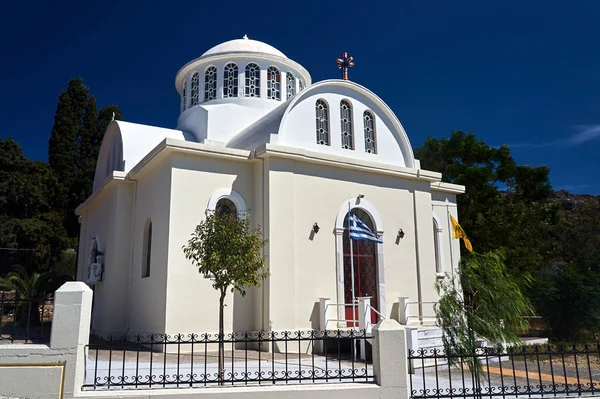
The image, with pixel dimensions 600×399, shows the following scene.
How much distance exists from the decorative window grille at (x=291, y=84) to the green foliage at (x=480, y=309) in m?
11.2

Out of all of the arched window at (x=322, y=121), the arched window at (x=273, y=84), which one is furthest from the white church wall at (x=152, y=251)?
the arched window at (x=273, y=84)

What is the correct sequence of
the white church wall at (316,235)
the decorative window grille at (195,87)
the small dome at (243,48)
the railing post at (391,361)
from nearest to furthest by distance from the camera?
the railing post at (391,361) → the white church wall at (316,235) → the small dome at (243,48) → the decorative window grille at (195,87)

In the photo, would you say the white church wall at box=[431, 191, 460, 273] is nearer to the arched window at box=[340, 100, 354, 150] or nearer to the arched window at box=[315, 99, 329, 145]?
the arched window at box=[340, 100, 354, 150]

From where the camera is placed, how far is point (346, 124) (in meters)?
14.8

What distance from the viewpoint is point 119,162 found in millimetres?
15938

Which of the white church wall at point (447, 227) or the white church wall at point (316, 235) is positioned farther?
the white church wall at point (447, 227)

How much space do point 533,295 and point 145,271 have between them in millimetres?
14591

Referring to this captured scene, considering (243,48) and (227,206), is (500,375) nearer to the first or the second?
(227,206)

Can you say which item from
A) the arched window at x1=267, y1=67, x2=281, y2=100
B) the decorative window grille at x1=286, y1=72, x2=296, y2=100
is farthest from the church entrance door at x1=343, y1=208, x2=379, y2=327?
the decorative window grille at x1=286, y1=72, x2=296, y2=100

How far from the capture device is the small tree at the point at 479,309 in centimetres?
771

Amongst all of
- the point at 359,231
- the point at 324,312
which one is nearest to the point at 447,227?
the point at 359,231

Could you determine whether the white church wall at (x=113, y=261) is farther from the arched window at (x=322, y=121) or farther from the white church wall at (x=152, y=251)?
A: the arched window at (x=322, y=121)

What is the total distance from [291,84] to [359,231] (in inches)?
273

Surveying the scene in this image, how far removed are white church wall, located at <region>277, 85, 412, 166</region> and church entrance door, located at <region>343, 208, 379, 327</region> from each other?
194 centimetres
